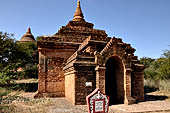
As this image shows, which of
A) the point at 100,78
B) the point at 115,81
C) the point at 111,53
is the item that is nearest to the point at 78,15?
the point at 111,53

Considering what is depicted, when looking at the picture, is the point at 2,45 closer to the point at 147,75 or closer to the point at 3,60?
the point at 3,60

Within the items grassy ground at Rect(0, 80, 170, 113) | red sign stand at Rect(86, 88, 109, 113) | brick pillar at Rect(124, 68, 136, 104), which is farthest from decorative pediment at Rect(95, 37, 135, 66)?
red sign stand at Rect(86, 88, 109, 113)

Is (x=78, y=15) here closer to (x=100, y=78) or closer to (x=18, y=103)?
(x=100, y=78)

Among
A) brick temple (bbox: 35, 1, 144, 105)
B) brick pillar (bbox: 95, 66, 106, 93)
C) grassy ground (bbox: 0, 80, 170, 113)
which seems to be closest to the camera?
grassy ground (bbox: 0, 80, 170, 113)

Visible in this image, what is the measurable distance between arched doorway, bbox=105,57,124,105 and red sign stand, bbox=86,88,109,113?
5.76m

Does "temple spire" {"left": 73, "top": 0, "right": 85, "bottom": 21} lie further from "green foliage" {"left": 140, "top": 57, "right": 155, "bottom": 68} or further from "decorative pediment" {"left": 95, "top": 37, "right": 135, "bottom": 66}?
"green foliage" {"left": 140, "top": 57, "right": 155, "bottom": 68}

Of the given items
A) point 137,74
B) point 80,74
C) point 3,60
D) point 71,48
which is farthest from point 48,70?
point 3,60

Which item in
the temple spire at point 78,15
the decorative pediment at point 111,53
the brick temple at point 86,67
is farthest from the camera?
the temple spire at point 78,15

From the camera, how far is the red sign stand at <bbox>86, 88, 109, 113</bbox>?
4680 millimetres

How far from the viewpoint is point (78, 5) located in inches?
715

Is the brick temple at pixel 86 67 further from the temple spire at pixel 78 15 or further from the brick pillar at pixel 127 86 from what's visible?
the temple spire at pixel 78 15

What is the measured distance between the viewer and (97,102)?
15.7 feet

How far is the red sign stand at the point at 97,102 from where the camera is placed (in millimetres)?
4680

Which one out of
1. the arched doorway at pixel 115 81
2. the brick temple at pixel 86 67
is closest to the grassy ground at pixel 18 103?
the brick temple at pixel 86 67
